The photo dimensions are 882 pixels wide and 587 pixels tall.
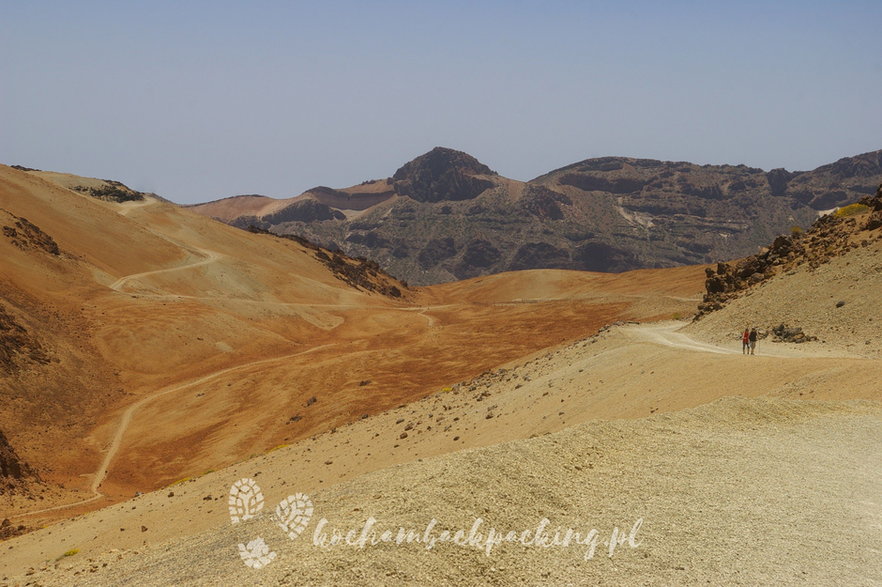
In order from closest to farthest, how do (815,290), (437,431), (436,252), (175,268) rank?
(437,431) < (815,290) < (175,268) < (436,252)

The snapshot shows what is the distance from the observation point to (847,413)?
1522 cm

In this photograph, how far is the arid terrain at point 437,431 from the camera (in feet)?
28.0

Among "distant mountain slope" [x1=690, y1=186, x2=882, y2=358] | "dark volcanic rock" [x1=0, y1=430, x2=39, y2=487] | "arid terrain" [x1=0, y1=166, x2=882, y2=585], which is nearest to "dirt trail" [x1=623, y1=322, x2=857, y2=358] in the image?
"arid terrain" [x1=0, y1=166, x2=882, y2=585]

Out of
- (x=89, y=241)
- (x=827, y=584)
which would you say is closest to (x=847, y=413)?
(x=827, y=584)

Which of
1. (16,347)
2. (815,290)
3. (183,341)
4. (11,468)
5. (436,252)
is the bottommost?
(11,468)

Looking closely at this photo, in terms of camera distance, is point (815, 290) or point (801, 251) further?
point (801, 251)

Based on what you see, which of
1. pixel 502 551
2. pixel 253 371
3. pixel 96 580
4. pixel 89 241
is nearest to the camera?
pixel 502 551

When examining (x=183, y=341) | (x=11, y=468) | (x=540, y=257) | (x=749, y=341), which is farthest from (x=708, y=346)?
(x=540, y=257)

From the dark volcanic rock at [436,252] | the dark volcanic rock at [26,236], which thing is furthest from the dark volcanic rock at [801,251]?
the dark volcanic rock at [436,252]

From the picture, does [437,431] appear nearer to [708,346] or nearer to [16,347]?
[708,346]

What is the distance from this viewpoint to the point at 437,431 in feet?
66.5

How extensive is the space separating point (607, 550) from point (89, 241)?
67.7 m

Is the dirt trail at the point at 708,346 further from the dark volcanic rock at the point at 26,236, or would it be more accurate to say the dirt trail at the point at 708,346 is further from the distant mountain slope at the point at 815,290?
the dark volcanic rock at the point at 26,236

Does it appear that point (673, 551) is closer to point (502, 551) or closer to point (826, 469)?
point (502, 551)
